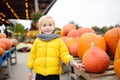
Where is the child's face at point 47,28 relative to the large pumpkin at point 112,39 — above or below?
above

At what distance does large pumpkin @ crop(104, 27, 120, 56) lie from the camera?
3508 millimetres

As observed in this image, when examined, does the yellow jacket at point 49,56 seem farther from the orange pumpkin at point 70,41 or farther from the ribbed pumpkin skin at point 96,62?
the orange pumpkin at point 70,41

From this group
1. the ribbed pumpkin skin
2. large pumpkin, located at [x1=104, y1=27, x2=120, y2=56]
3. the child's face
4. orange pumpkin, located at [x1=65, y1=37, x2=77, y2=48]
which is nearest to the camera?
the ribbed pumpkin skin

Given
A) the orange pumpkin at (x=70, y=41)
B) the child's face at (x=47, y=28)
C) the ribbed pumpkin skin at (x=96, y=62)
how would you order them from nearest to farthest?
the ribbed pumpkin skin at (x=96, y=62)
the child's face at (x=47, y=28)
the orange pumpkin at (x=70, y=41)

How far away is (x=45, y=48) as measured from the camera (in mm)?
3174

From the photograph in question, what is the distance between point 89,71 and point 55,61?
43cm

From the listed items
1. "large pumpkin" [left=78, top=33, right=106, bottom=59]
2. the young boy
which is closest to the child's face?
the young boy

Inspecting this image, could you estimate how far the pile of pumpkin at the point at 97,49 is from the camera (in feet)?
9.40

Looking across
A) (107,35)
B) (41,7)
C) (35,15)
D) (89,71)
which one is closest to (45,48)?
(89,71)

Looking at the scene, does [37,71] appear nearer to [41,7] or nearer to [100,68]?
[100,68]

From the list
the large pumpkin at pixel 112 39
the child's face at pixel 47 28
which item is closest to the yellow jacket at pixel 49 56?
the child's face at pixel 47 28

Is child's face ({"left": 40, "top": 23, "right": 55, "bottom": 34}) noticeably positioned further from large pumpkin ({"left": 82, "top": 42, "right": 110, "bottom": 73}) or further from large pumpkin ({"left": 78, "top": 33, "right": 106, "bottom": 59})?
large pumpkin ({"left": 78, "top": 33, "right": 106, "bottom": 59})

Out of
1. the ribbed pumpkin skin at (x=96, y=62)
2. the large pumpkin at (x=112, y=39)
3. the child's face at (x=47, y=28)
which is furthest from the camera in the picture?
the large pumpkin at (x=112, y=39)

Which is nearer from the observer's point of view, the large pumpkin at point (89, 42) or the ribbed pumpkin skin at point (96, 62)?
the ribbed pumpkin skin at point (96, 62)
